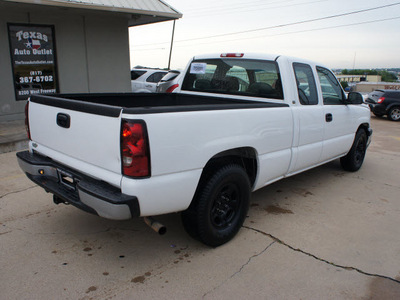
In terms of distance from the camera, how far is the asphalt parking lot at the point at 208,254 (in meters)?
2.72

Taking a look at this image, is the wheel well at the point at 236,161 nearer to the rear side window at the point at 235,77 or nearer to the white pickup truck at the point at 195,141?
the white pickup truck at the point at 195,141

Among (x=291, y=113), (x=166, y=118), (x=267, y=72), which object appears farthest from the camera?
(x=267, y=72)

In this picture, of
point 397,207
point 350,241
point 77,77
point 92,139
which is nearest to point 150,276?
point 92,139

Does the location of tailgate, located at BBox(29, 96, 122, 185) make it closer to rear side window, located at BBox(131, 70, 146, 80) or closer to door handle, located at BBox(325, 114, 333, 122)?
door handle, located at BBox(325, 114, 333, 122)

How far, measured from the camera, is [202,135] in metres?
2.84

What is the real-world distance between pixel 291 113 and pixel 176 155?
179 cm

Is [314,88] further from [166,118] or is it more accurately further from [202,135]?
[166,118]

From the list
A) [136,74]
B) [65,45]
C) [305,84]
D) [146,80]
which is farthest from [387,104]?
[65,45]

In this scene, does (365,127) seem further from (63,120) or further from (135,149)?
(63,120)

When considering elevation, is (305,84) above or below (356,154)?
above

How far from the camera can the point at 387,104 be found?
14.4 meters

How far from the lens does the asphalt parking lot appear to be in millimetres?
2725

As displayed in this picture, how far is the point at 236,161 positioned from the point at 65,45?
7859 mm

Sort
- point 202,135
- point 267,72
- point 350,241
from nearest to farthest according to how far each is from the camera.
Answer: point 202,135 → point 350,241 → point 267,72
